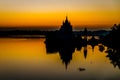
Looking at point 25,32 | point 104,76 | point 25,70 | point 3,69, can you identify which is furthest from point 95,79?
point 25,32

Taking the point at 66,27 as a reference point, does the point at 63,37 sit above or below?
below

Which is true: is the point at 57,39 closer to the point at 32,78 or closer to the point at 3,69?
the point at 3,69

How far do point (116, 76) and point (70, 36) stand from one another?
47563mm

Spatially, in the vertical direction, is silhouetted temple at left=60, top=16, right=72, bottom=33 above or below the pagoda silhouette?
above

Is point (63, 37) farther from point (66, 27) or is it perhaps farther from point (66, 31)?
point (66, 27)

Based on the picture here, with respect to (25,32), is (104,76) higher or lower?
higher

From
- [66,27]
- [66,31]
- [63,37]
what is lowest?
[63,37]

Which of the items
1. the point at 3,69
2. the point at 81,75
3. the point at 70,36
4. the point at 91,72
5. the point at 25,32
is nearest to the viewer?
the point at 81,75

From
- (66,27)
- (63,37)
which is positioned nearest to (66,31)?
(66,27)

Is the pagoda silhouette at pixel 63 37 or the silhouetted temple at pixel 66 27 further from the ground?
the silhouetted temple at pixel 66 27

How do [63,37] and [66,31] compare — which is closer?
[66,31]

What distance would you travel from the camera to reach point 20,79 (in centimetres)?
2011

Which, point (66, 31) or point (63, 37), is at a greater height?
point (66, 31)

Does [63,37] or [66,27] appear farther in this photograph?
[63,37]
